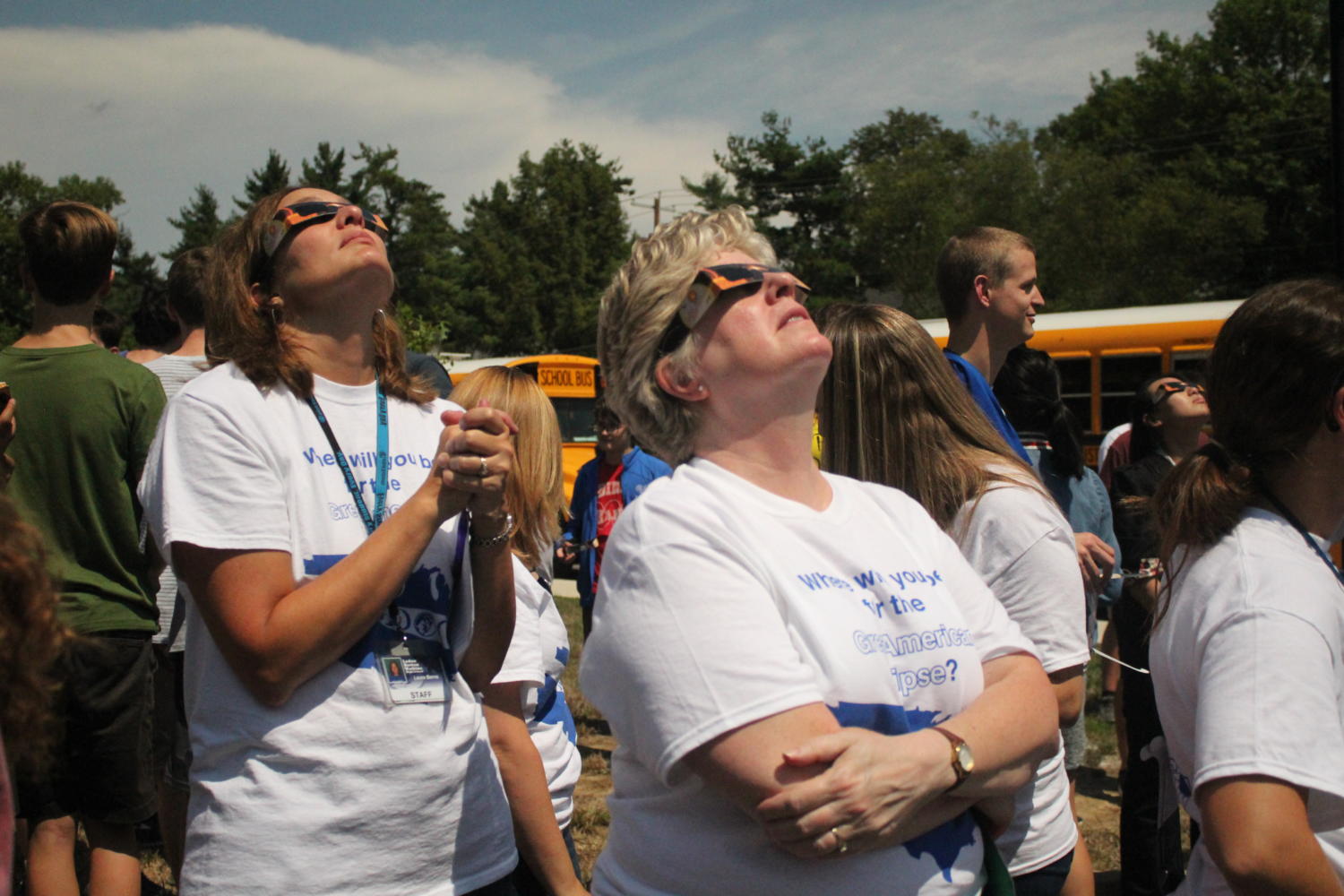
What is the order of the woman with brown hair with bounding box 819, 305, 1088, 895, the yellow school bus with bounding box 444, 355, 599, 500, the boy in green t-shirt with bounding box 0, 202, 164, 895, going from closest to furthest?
the woman with brown hair with bounding box 819, 305, 1088, 895 < the boy in green t-shirt with bounding box 0, 202, 164, 895 < the yellow school bus with bounding box 444, 355, 599, 500

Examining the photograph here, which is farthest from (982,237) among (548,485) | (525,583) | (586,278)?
(586,278)

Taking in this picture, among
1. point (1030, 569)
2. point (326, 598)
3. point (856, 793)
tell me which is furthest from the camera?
point (1030, 569)

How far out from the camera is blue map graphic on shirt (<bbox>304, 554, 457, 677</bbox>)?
6.49ft

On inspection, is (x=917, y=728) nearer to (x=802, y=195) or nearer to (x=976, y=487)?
(x=976, y=487)

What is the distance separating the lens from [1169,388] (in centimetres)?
552

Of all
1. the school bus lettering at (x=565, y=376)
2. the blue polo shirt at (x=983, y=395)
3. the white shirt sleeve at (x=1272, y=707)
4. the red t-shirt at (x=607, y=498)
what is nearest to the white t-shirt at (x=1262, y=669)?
the white shirt sleeve at (x=1272, y=707)

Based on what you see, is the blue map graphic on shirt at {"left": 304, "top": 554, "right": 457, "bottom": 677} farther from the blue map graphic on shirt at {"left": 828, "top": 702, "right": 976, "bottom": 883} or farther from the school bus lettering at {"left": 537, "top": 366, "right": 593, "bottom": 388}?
the school bus lettering at {"left": 537, "top": 366, "right": 593, "bottom": 388}

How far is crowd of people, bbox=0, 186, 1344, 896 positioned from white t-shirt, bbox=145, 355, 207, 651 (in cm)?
145

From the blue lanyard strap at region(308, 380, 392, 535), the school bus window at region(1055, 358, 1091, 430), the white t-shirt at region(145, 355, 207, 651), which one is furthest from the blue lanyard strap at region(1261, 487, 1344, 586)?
the school bus window at region(1055, 358, 1091, 430)

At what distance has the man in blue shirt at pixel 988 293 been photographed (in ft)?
13.5

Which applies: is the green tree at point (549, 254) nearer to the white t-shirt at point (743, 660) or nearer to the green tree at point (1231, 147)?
the green tree at point (1231, 147)

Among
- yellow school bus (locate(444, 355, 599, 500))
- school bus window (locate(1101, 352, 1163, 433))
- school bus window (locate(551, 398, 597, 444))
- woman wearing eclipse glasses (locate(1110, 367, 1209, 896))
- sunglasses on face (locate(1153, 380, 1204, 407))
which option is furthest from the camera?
school bus window (locate(551, 398, 597, 444))

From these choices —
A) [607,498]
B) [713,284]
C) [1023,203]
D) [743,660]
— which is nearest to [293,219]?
[713,284]

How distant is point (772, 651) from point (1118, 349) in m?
14.3
